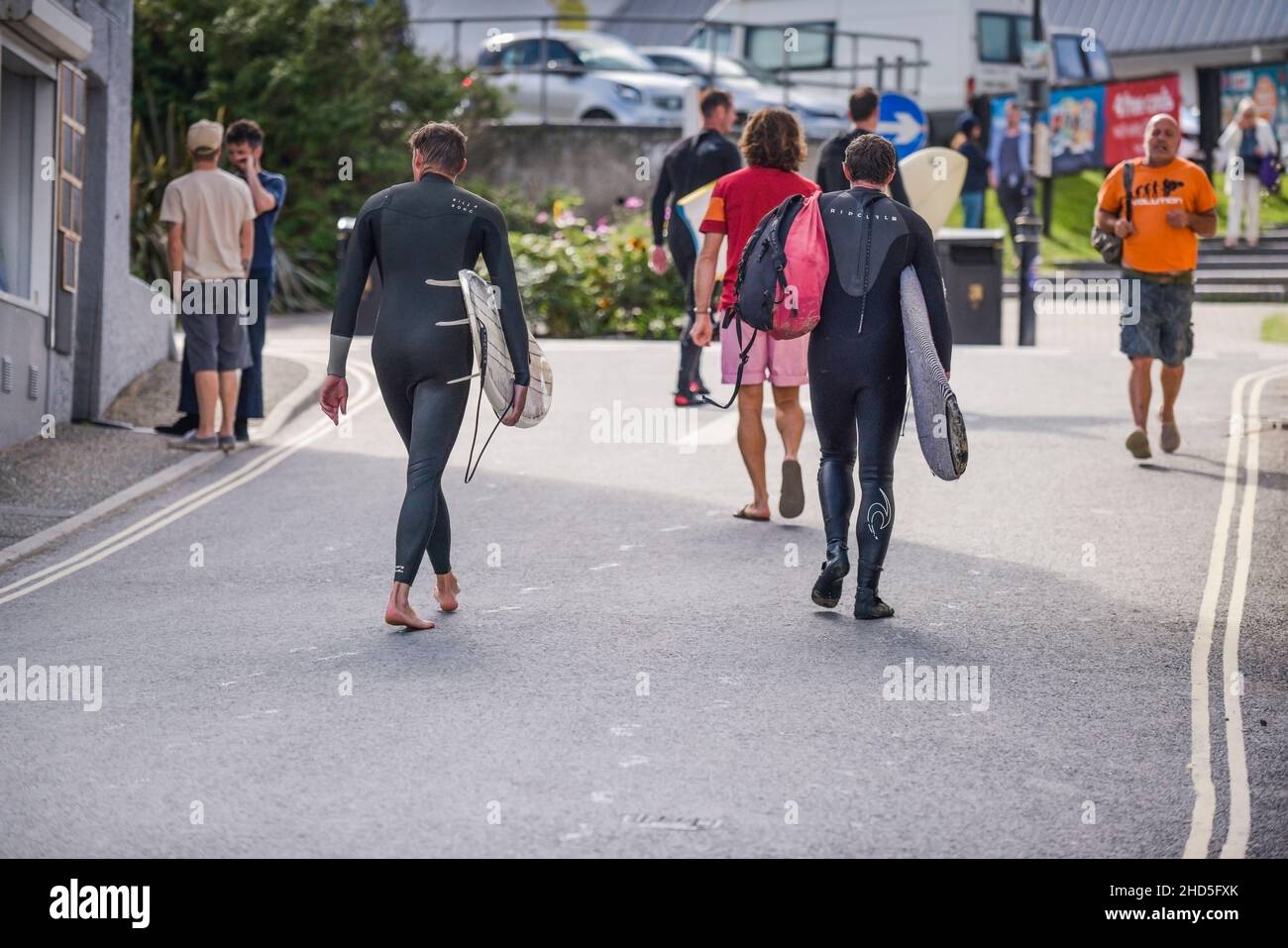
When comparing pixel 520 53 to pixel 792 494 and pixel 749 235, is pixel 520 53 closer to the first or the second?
pixel 749 235

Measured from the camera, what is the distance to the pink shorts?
9.77 metres

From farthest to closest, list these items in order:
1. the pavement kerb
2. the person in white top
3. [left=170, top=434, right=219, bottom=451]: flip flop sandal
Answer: the person in white top
[left=170, top=434, right=219, bottom=451]: flip flop sandal
the pavement kerb

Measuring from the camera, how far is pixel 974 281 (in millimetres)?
18984

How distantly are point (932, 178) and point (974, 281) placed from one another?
5.96 m

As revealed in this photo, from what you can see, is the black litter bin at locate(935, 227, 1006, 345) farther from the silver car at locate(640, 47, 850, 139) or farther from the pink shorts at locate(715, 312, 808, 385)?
the pink shorts at locate(715, 312, 808, 385)

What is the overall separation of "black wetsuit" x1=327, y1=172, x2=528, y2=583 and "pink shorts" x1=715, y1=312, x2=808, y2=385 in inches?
92.2

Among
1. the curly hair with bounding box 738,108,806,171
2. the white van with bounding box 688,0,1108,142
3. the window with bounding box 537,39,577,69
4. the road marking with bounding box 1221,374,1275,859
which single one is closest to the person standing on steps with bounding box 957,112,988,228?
the white van with bounding box 688,0,1108,142

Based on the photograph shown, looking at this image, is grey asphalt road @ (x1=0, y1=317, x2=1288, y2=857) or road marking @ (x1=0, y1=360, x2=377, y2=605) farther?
road marking @ (x1=0, y1=360, x2=377, y2=605)

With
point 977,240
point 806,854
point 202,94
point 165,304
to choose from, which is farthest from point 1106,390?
point 202,94

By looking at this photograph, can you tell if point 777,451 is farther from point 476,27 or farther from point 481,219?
point 476,27

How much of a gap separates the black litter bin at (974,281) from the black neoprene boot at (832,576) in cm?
1106

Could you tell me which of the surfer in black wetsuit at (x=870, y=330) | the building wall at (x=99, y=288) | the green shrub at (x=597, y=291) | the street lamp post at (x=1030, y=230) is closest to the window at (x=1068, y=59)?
the street lamp post at (x=1030, y=230)

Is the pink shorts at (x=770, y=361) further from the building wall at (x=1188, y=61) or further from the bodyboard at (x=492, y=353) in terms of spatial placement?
the building wall at (x=1188, y=61)

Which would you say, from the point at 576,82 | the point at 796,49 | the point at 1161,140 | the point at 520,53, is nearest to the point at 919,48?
the point at 796,49
